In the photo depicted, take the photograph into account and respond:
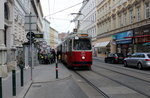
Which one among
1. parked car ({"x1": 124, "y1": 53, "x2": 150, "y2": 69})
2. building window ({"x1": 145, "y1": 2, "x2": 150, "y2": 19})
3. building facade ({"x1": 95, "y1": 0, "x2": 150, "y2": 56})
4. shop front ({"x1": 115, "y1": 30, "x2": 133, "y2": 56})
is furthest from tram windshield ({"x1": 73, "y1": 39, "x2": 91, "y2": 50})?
shop front ({"x1": 115, "y1": 30, "x2": 133, "y2": 56})

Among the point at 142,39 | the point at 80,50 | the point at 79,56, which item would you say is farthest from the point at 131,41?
the point at 79,56

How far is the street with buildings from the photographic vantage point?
8.12m

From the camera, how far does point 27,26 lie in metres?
11.0

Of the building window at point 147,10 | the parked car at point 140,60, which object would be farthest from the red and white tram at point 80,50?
the building window at point 147,10

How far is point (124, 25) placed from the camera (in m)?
32.8

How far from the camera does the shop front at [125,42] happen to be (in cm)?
2995

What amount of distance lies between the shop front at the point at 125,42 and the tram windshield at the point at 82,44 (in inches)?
587

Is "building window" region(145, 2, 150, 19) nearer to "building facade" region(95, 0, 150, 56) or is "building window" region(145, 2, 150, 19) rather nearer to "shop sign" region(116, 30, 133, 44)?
"building facade" region(95, 0, 150, 56)

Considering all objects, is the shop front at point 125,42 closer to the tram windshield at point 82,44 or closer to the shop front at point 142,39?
the shop front at point 142,39

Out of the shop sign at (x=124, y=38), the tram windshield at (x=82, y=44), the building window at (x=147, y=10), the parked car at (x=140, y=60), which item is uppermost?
the building window at (x=147, y=10)

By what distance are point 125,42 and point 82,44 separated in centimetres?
1758

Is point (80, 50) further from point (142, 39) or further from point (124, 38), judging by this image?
point (124, 38)

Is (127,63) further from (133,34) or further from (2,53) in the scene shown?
(2,53)

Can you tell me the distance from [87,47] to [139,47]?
14.4 metres
